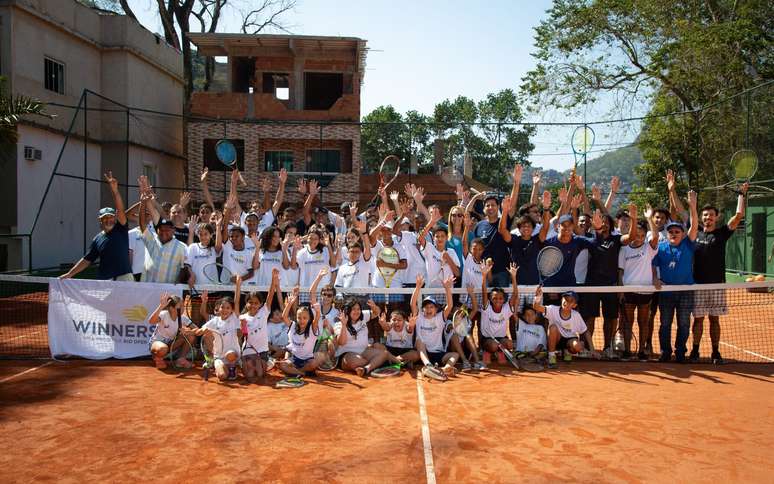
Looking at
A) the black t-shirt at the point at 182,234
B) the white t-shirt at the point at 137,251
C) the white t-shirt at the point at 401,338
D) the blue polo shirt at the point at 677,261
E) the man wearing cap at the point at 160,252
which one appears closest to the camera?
the white t-shirt at the point at 401,338

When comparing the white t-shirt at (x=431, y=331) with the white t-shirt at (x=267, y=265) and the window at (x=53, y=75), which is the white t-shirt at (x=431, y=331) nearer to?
the white t-shirt at (x=267, y=265)

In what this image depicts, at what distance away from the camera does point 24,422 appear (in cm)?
600

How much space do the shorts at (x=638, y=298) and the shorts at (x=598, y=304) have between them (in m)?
0.18

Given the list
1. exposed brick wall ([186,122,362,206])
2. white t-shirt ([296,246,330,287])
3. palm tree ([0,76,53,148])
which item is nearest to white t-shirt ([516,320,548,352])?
white t-shirt ([296,246,330,287])

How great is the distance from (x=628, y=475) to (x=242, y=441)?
10.7ft

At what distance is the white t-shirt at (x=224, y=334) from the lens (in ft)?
26.0

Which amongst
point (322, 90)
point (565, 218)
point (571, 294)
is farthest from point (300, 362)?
point (322, 90)

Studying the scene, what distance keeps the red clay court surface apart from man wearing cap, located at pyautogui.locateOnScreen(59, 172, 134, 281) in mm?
1431

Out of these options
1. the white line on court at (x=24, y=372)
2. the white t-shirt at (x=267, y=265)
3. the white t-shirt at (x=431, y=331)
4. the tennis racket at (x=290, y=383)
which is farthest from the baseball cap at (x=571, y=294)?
the white line on court at (x=24, y=372)

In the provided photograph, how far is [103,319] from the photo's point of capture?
340 inches

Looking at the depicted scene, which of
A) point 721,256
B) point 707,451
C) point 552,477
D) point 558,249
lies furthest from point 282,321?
point 721,256

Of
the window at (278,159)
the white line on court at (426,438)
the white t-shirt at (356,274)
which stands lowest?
the white line on court at (426,438)

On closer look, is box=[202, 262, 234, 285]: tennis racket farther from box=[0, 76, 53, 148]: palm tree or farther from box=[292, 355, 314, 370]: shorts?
box=[0, 76, 53, 148]: palm tree

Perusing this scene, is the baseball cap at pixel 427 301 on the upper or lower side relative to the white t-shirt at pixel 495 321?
upper
